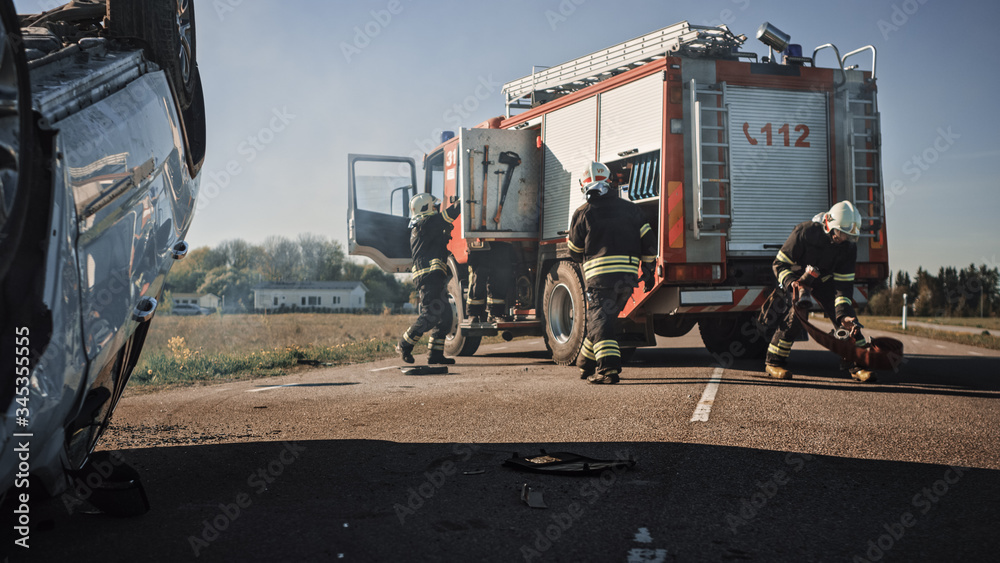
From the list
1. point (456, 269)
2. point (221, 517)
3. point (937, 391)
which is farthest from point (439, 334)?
point (221, 517)

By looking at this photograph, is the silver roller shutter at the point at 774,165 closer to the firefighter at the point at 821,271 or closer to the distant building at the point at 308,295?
the firefighter at the point at 821,271

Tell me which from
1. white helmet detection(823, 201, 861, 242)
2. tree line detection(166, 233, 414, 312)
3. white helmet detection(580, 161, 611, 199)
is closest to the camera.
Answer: white helmet detection(823, 201, 861, 242)

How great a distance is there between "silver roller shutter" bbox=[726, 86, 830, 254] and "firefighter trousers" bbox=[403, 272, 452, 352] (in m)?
3.83

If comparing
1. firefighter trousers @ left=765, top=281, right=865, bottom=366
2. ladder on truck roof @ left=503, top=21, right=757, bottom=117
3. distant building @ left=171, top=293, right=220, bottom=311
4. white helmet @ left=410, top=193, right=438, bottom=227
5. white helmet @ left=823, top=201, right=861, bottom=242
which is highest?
ladder on truck roof @ left=503, top=21, right=757, bottom=117

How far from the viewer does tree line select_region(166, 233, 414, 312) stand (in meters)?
70.1

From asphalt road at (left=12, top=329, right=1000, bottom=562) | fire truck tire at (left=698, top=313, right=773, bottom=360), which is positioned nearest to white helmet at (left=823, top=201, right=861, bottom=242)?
asphalt road at (left=12, top=329, right=1000, bottom=562)

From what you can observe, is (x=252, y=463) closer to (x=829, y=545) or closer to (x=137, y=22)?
(x=137, y=22)

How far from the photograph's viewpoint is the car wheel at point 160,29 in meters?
2.91

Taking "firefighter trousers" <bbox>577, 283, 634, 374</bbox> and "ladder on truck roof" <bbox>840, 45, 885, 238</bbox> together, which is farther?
"ladder on truck roof" <bbox>840, 45, 885, 238</bbox>

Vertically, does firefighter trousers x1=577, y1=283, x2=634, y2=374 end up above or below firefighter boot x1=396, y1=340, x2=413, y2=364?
above

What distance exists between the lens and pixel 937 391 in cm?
635

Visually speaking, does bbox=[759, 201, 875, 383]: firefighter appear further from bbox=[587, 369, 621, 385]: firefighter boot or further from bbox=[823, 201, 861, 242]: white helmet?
bbox=[587, 369, 621, 385]: firefighter boot

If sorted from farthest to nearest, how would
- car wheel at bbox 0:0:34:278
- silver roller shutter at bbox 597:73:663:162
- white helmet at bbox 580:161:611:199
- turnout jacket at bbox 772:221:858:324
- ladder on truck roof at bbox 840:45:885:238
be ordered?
1. ladder on truck roof at bbox 840:45:885:238
2. silver roller shutter at bbox 597:73:663:162
3. white helmet at bbox 580:161:611:199
4. turnout jacket at bbox 772:221:858:324
5. car wheel at bbox 0:0:34:278

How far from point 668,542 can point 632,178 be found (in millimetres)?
6208
